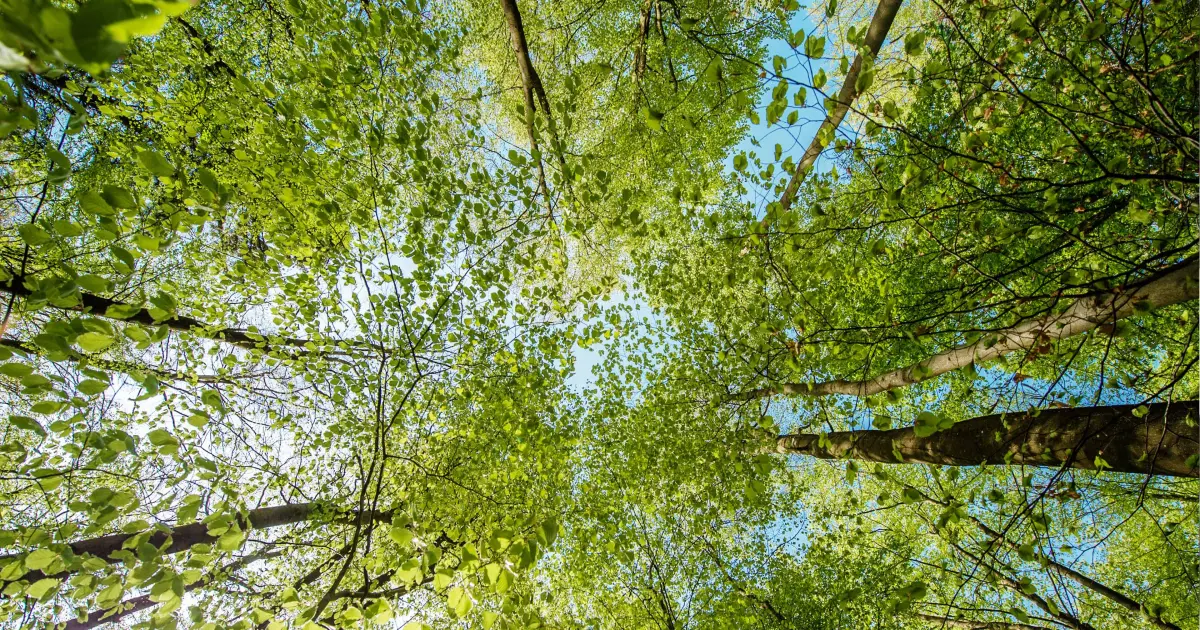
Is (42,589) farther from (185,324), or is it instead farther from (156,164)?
(185,324)

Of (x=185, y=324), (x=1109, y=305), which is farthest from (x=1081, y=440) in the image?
(x=185, y=324)

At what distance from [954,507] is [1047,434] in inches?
61.1

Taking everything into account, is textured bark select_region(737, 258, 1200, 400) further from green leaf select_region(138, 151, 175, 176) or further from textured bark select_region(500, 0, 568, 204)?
textured bark select_region(500, 0, 568, 204)

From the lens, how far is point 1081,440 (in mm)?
3059

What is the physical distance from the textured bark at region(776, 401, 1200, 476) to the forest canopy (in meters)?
0.02

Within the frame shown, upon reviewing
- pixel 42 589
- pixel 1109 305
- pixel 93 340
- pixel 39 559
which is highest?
pixel 1109 305

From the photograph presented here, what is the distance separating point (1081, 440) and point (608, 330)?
15.9 ft

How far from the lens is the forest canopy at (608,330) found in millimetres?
3023

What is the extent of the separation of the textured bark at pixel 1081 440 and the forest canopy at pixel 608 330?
25 mm

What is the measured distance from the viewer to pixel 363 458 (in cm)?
727

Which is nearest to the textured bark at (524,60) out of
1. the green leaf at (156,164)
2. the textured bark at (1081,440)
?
the green leaf at (156,164)

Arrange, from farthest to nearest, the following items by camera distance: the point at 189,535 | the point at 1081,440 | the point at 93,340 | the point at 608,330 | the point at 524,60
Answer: the point at 524,60 < the point at 608,330 < the point at 189,535 < the point at 1081,440 < the point at 93,340

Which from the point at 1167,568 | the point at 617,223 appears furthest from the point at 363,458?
the point at 1167,568

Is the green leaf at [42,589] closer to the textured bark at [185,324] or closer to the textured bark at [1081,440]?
the textured bark at [185,324]
